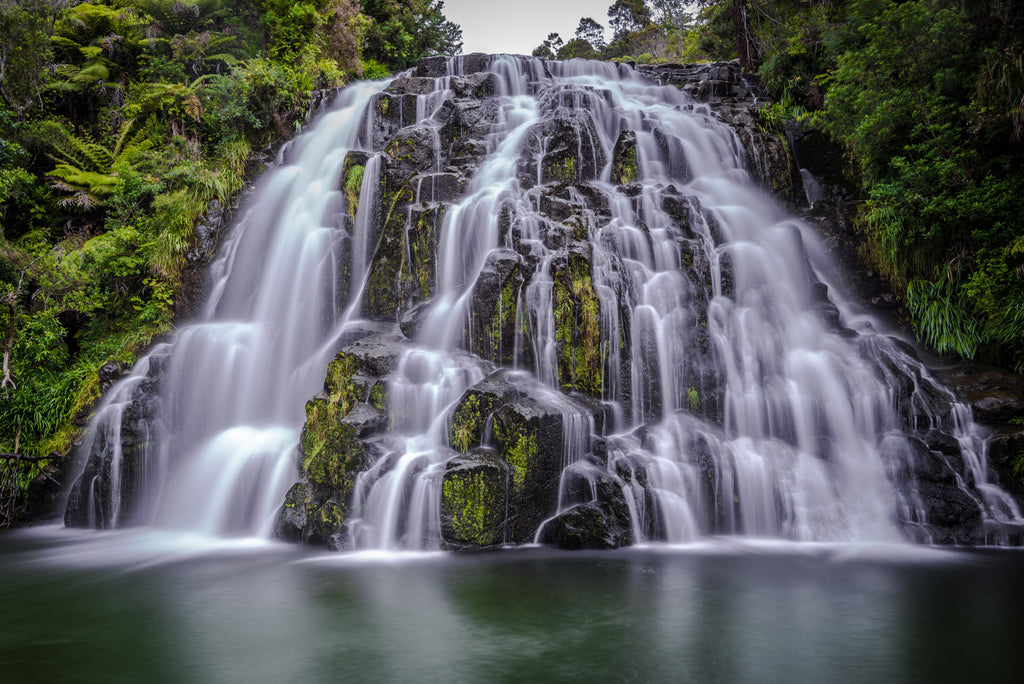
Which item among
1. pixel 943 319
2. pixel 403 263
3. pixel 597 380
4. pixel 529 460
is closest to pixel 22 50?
pixel 403 263

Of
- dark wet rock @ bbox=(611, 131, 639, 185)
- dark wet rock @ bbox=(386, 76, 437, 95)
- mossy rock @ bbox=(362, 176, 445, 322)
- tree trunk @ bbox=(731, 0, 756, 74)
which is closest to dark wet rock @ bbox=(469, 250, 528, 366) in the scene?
mossy rock @ bbox=(362, 176, 445, 322)

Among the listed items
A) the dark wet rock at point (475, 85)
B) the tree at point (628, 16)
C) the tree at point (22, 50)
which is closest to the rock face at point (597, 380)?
the dark wet rock at point (475, 85)

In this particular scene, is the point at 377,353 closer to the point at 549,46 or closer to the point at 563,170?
the point at 563,170

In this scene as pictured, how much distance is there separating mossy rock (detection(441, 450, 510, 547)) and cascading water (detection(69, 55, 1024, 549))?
34 mm

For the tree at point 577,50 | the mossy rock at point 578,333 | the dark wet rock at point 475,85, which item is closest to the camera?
the mossy rock at point 578,333

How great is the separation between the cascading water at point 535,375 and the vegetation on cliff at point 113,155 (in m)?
1.44

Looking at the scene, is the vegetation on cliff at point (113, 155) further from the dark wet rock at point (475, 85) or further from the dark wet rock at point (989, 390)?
the dark wet rock at point (989, 390)

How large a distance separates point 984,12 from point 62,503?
1706cm

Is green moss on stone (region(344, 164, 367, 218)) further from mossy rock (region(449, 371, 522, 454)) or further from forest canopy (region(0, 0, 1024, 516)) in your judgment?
mossy rock (region(449, 371, 522, 454))

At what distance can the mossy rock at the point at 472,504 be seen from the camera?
7.06m

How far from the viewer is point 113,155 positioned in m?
15.4

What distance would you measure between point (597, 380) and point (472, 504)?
291cm

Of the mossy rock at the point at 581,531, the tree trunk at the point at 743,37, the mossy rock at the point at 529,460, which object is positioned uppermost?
the tree trunk at the point at 743,37

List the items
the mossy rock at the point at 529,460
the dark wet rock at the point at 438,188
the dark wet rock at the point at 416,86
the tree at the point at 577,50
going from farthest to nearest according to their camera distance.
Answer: the tree at the point at 577,50
the dark wet rock at the point at 416,86
the dark wet rock at the point at 438,188
the mossy rock at the point at 529,460
